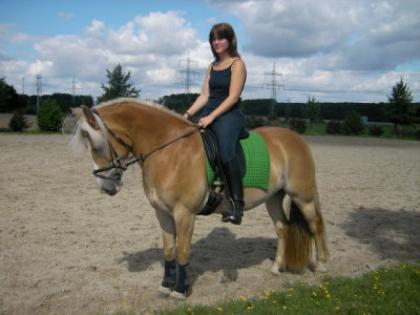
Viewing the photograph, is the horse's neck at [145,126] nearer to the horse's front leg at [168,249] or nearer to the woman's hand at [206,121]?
the woman's hand at [206,121]

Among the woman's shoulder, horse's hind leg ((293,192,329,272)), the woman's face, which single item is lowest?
horse's hind leg ((293,192,329,272))

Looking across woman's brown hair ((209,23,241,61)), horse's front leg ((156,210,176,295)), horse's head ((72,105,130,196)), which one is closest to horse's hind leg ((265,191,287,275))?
horse's front leg ((156,210,176,295))

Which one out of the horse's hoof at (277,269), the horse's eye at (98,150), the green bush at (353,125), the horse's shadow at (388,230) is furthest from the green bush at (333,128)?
the horse's eye at (98,150)

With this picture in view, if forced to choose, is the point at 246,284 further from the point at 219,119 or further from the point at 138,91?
the point at 138,91

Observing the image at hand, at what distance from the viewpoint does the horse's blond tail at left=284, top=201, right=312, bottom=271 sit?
18.0ft

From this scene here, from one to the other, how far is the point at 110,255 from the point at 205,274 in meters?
1.41

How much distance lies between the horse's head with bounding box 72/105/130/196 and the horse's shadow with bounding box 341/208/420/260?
4.11m

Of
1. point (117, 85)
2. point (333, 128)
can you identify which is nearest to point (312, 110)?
point (333, 128)

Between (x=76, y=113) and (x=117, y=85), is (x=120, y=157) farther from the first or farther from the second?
(x=117, y=85)

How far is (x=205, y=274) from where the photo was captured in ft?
17.5

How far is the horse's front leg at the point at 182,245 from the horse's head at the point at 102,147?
2.26ft

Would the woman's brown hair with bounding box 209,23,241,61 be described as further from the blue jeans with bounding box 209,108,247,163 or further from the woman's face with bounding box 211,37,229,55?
the blue jeans with bounding box 209,108,247,163

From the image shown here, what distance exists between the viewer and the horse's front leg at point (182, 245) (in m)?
4.25

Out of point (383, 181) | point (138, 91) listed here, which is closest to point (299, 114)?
point (138, 91)
